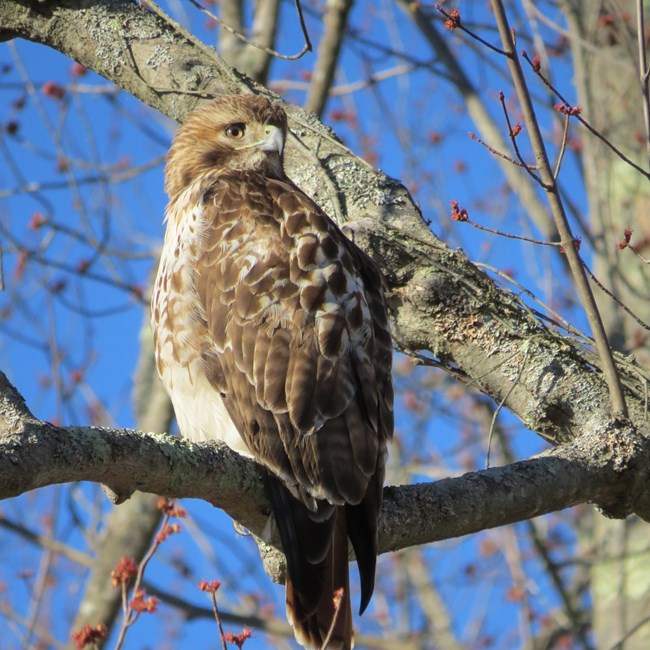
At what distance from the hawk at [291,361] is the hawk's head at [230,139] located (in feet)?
0.80

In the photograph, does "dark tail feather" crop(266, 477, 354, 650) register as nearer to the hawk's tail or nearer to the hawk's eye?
the hawk's tail

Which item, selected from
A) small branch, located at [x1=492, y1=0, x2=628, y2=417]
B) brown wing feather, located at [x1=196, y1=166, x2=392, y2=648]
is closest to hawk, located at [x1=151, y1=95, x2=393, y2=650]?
brown wing feather, located at [x1=196, y1=166, x2=392, y2=648]

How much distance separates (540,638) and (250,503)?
396 centimetres

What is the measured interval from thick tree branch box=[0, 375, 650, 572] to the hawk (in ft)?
0.33

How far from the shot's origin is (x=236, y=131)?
4.30 metres

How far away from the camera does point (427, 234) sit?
3.83 meters

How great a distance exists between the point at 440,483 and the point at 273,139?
68.6 inches

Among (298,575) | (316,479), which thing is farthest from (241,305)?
(298,575)

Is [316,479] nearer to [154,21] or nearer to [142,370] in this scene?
[154,21]

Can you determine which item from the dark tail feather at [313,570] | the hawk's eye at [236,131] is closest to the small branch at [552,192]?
the dark tail feather at [313,570]

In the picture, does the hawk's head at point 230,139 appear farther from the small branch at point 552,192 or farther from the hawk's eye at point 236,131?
the small branch at point 552,192

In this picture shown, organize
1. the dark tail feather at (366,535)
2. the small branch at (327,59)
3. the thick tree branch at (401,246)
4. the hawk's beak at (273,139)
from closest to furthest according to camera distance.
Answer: the dark tail feather at (366,535) → the thick tree branch at (401,246) → the hawk's beak at (273,139) → the small branch at (327,59)

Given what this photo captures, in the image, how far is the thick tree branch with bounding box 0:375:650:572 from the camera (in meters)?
2.42

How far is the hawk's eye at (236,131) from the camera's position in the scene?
4258 mm
